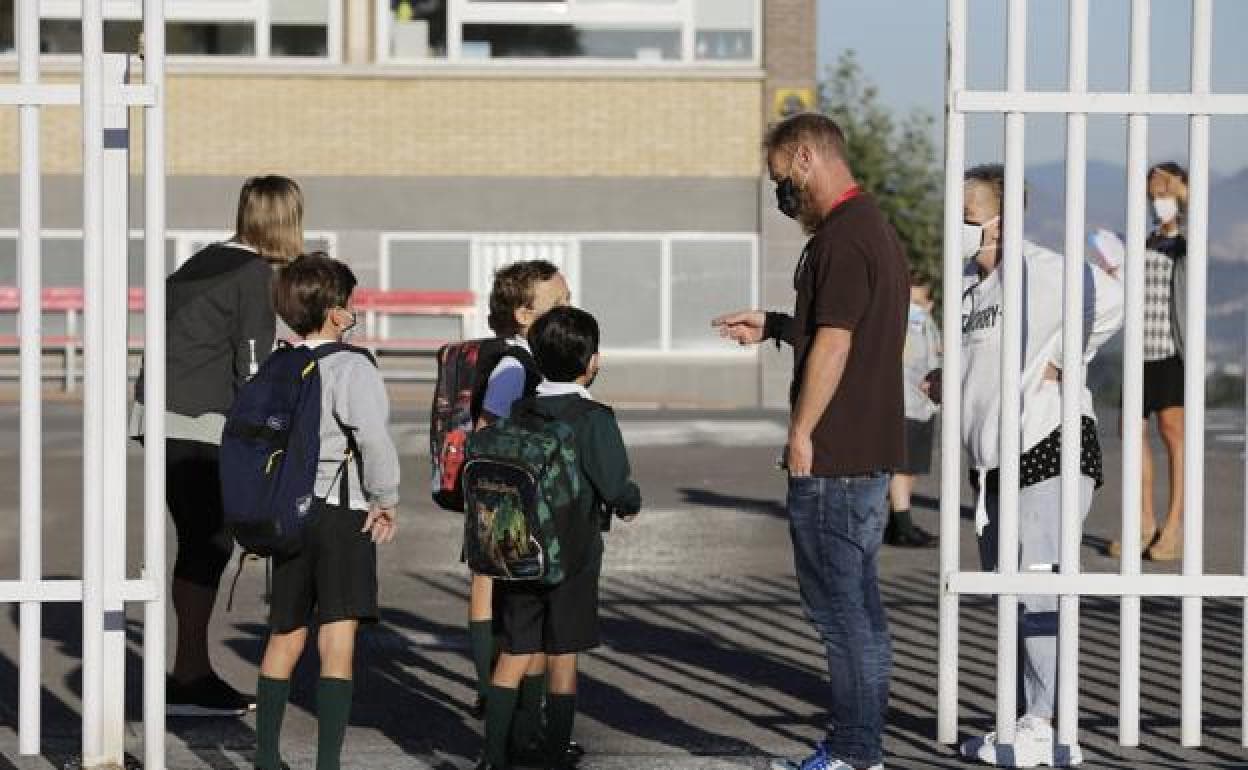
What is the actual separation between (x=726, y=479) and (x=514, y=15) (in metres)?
12.9

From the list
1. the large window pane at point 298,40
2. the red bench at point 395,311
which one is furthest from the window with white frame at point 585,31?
the red bench at point 395,311

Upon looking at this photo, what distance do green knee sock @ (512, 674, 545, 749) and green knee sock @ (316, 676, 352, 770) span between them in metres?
0.60

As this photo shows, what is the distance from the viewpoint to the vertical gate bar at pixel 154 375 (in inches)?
258

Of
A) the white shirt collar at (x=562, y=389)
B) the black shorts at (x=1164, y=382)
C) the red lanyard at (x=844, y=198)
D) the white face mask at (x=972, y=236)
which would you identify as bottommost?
the black shorts at (x=1164, y=382)

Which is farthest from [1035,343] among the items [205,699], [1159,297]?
[1159,297]

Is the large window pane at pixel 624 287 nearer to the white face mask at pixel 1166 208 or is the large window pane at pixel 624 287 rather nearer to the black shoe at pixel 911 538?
the black shoe at pixel 911 538

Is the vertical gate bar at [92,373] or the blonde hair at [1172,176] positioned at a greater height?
the blonde hair at [1172,176]

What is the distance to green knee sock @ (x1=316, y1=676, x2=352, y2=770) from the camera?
652 cm

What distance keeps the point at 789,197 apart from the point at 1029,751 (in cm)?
176

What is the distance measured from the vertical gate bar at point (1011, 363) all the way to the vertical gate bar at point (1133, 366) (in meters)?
0.31

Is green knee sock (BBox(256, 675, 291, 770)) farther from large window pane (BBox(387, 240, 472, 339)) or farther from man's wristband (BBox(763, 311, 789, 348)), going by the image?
large window pane (BBox(387, 240, 472, 339))

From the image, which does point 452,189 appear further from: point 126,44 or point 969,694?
point 969,694

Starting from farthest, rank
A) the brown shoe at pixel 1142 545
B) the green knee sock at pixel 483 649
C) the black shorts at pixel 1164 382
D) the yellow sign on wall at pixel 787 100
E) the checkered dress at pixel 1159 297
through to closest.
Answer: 1. the yellow sign on wall at pixel 787 100
2. the brown shoe at pixel 1142 545
3. the black shorts at pixel 1164 382
4. the checkered dress at pixel 1159 297
5. the green knee sock at pixel 483 649

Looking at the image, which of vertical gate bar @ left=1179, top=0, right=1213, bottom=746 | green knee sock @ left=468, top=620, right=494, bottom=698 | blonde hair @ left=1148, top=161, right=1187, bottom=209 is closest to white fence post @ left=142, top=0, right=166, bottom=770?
green knee sock @ left=468, top=620, right=494, bottom=698
